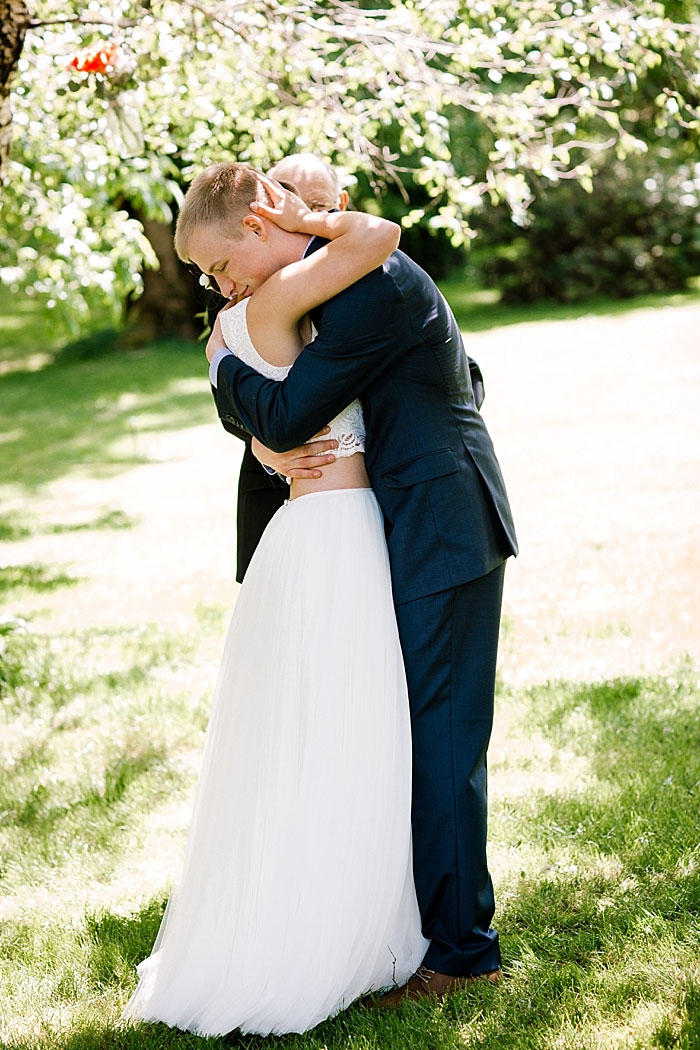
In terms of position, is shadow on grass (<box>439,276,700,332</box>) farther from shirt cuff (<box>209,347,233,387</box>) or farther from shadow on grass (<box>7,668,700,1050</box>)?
shirt cuff (<box>209,347,233,387</box>)

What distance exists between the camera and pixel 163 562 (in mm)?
8344

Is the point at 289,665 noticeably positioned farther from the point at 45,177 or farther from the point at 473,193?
the point at 45,177

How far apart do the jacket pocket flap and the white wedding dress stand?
0.16 meters

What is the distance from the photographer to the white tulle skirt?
9.55ft

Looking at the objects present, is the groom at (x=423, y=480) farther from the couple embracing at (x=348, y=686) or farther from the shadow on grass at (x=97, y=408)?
the shadow on grass at (x=97, y=408)

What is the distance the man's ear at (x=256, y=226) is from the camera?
108 inches

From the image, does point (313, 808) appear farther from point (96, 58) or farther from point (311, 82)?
point (311, 82)

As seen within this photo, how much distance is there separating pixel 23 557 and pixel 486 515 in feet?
21.9

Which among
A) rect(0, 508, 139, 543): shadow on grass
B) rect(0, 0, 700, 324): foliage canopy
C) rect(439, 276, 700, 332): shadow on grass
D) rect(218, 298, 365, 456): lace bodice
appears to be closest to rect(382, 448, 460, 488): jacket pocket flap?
rect(218, 298, 365, 456): lace bodice

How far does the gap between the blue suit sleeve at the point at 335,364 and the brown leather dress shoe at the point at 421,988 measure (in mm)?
1497

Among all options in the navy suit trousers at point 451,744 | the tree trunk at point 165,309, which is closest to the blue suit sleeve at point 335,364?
the navy suit trousers at point 451,744

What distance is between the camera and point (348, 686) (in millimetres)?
2941

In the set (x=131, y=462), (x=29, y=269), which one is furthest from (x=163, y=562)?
(x=131, y=462)

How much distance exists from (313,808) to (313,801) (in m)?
0.02
